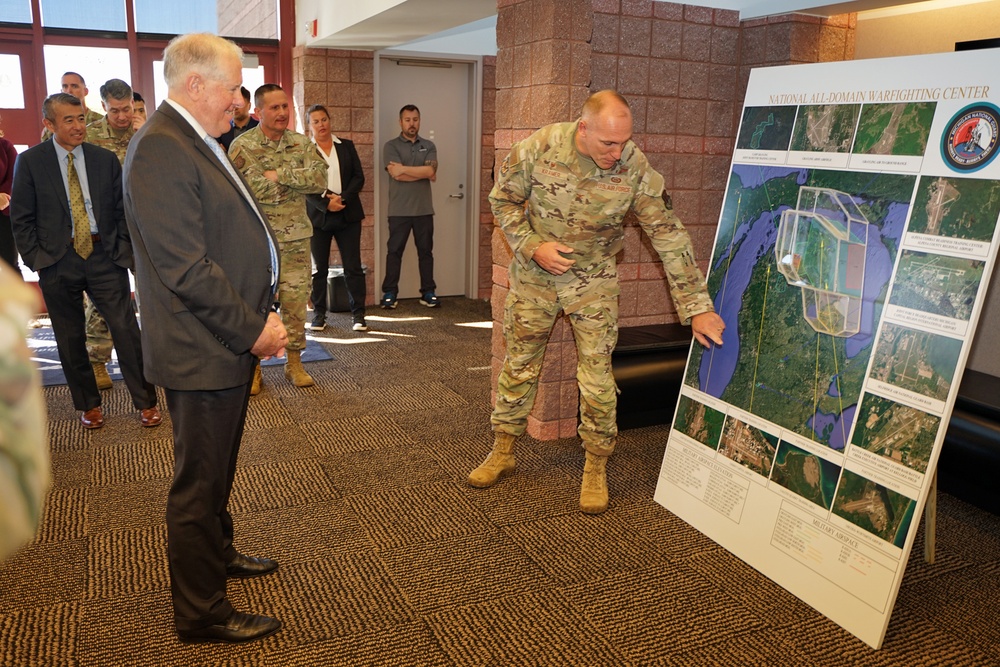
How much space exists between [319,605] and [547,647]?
71 cm

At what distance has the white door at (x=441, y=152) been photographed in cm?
697

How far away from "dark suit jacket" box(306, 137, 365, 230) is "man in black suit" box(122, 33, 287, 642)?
3.88m

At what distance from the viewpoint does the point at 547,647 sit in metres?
2.29

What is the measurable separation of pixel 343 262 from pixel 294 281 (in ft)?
5.55

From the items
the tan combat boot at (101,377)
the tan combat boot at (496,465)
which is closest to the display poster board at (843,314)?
the tan combat boot at (496,465)

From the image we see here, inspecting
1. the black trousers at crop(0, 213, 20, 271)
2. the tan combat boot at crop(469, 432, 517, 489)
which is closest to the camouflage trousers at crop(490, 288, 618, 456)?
the tan combat boot at crop(469, 432, 517, 489)

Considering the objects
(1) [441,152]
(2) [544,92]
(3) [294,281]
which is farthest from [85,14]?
(2) [544,92]

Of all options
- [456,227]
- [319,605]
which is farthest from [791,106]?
[456,227]

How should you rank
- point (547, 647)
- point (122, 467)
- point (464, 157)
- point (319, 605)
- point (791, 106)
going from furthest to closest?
1. point (464, 157)
2. point (122, 467)
3. point (791, 106)
4. point (319, 605)
5. point (547, 647)

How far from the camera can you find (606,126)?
108 inches

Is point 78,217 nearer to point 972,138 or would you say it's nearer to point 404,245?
point 404,245

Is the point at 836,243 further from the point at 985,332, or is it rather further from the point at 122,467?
the point at 122,467

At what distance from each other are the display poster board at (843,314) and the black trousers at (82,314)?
8.70 feet

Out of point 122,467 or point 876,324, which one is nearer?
point 876,324
